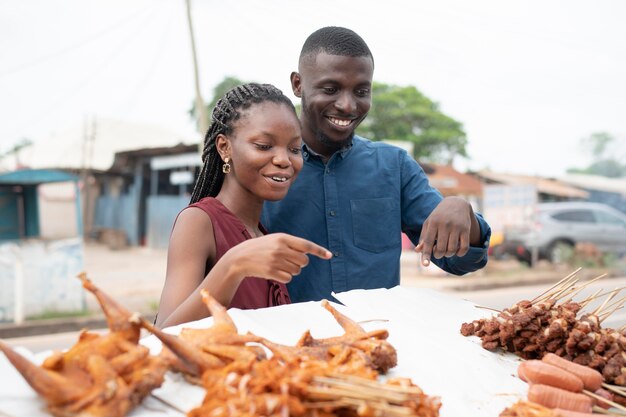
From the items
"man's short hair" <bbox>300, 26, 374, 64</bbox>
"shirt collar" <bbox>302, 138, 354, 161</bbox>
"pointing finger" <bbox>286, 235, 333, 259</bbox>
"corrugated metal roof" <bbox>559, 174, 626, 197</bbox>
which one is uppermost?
"man's short hair" <bbox>300, 26, 374, 64</bbox>

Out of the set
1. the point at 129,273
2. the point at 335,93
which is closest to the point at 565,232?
the point at 129,273

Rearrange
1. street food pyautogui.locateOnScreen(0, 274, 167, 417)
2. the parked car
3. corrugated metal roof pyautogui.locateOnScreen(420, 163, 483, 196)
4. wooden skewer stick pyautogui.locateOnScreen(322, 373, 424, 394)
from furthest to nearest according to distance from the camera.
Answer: corrugated metal roof pyautogui.locateOnScreen(420, 163, 483, 196) < the parked car < wooden skewer stick pyautogui.locateOnScreen(322, 373, 424, 394) < street food pyautogui.locateOnScreen(0, 274, 167, 417)

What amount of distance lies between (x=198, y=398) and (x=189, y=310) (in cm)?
40

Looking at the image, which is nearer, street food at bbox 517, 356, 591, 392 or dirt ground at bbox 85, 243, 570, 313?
street food at bbox 517, 356, 591, 392

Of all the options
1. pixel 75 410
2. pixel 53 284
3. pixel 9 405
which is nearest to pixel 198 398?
pixel 75 410

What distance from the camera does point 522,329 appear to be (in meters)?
2.08

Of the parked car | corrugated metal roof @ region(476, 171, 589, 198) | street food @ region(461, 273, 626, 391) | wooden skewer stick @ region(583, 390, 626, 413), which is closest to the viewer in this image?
wooden skewer stick @ region(583, 390, 626, 413)

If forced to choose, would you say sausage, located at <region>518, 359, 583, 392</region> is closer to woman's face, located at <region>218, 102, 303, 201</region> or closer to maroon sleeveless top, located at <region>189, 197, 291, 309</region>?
maroon sleeveless top, located at <region>189, 197, 291, 309</region>

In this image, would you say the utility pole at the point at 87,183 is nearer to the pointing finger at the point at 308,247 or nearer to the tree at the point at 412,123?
the tree at the point at 412,123

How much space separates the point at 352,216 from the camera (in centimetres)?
284

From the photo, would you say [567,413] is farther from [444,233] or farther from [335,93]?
[335,93]

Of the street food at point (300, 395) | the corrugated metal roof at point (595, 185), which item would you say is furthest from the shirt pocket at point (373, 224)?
the corrugated metal roof at point (595, 185)

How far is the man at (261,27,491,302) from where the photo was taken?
2617 millimetres

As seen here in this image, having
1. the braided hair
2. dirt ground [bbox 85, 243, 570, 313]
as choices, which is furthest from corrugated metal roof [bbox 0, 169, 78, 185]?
the braided hair
